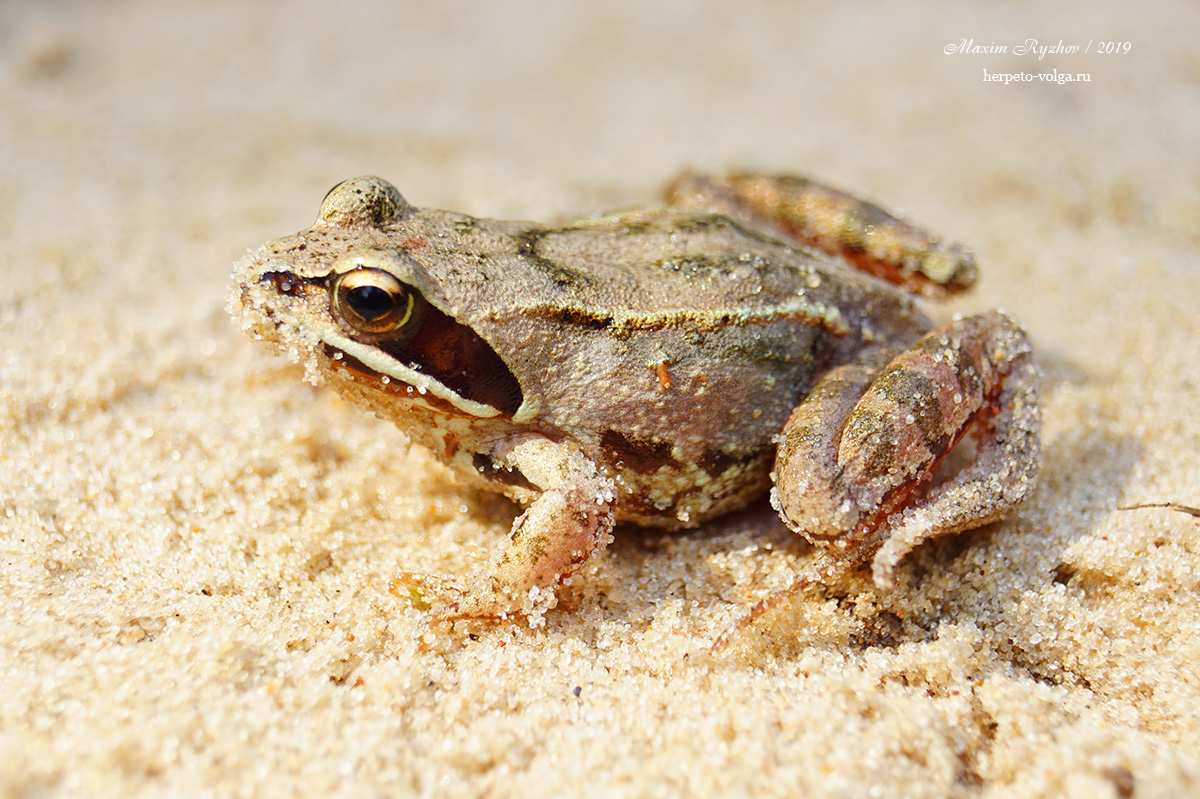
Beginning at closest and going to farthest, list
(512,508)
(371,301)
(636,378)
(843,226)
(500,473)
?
1. (371,301)
2. (636,378)
3. (500,473)
4. (512,508)
5. (843,226)

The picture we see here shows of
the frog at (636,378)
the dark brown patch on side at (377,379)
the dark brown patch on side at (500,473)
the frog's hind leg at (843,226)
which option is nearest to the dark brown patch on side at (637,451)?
the frog at (636,378)

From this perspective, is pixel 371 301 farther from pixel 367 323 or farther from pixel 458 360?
pixel 458 360

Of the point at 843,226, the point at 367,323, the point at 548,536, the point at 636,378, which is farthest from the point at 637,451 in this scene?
the point at 843,226

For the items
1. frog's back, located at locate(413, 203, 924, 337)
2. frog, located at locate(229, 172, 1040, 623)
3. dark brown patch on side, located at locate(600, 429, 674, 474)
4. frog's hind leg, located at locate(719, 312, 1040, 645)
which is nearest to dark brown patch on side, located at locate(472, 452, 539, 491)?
frog, located at locate(229, 172, 1040, 623)

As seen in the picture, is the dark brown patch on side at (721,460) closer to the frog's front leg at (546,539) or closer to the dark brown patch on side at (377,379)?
the frog's front leg at (546,539)

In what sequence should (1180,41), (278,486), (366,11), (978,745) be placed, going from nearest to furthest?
(978,745) < (278,486) < (1180,41) < (366,11)

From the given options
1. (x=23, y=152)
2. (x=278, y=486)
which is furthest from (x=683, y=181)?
(x=23, y=152)

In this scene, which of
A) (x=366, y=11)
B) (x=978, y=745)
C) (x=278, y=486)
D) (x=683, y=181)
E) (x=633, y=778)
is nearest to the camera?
(x=633, y=778)

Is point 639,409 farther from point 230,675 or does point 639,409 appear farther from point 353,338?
point 230,675
